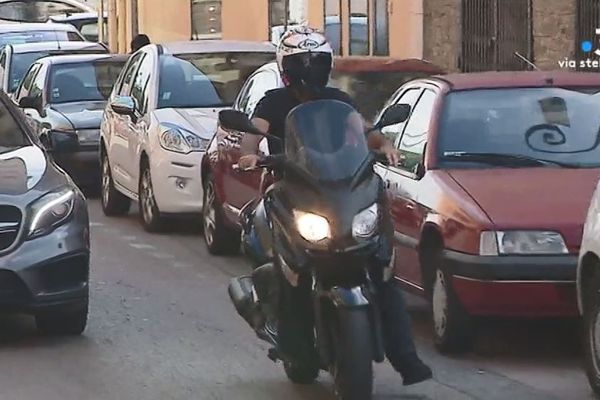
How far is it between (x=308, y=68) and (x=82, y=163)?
10.7 meters

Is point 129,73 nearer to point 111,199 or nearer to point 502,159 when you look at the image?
point 111,199

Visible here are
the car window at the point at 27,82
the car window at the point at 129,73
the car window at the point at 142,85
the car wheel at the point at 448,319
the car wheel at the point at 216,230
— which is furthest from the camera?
the car window at the point at 27,82

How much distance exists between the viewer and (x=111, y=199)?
54.7 ft

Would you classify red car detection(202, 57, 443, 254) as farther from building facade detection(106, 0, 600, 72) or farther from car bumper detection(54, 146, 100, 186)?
car bumper detection(54, 146, 100, 186)

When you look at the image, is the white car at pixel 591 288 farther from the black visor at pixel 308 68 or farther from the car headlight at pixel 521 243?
the black visor at pixel 308 68

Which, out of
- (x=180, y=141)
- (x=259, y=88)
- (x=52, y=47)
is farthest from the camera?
(x=52, y=47)

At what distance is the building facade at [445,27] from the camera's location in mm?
19578

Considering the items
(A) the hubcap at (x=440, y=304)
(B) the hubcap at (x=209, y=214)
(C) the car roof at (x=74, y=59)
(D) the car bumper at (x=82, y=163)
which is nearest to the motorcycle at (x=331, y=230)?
(A) the hubcap at (x=440, y=304)

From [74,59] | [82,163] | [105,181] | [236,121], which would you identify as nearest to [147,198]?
[105,181]

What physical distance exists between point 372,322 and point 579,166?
9.73ft

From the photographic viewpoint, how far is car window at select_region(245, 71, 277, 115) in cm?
1319

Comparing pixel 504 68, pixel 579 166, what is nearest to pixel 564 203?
pixel 579 166

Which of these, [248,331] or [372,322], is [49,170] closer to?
[248,331]

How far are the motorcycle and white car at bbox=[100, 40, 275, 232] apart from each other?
6.88m
